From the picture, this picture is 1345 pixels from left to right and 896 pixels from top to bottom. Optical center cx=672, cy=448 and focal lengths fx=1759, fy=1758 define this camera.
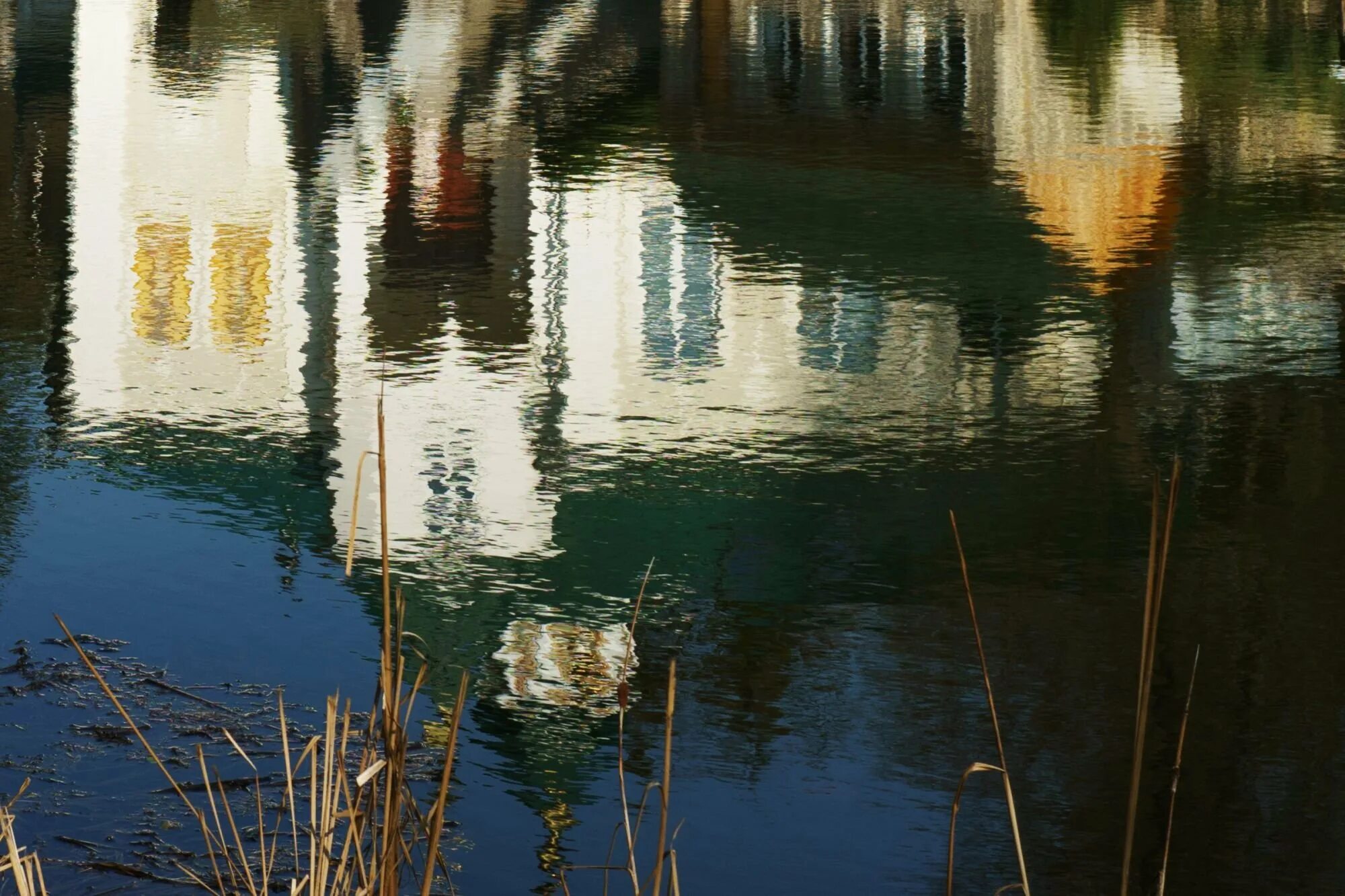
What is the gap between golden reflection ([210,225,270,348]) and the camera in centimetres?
567

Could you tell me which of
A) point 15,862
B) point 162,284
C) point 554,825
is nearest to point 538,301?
point 162,284

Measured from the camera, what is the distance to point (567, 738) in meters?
3.11

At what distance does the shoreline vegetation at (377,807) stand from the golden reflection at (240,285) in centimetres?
255

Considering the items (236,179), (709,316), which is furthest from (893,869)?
(236,179)

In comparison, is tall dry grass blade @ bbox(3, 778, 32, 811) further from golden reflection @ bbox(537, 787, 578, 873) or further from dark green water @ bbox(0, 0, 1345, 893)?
golden reflection @ bbox(537, 787, 578, 873)

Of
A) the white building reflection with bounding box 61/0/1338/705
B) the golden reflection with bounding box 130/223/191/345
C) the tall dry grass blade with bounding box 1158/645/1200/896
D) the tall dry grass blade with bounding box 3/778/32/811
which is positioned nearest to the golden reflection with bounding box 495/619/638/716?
the white building reflection with bounding box 61/0/1338/705

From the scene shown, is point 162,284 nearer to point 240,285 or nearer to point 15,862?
point 240,285

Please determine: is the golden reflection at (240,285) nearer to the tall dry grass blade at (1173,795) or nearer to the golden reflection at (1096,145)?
the golden reflection at (1096,145)

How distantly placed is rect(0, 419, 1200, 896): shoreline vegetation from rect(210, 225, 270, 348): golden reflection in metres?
2.55

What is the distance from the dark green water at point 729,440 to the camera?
9.87 ft

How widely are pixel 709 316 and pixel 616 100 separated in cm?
379

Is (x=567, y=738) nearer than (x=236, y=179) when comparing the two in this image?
Yes

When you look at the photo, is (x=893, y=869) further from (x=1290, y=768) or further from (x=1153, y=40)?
(x=1153, y=40)

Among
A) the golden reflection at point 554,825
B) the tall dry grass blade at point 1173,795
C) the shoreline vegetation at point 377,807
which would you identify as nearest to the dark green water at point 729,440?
the golden reflection at point 554,825
